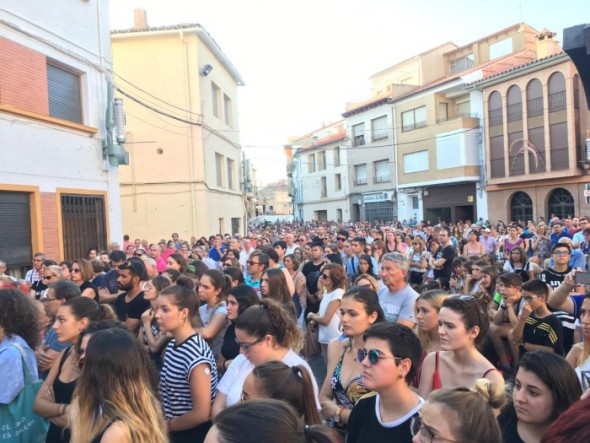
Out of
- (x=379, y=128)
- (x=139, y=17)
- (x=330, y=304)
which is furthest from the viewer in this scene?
(x=379, y=128)

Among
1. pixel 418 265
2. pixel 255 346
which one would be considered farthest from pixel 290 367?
pixel 418 265

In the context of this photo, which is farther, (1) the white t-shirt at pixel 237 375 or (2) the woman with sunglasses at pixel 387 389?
(1) the white t-shirt at pixel 237 375

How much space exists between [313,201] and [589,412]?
4564 cm

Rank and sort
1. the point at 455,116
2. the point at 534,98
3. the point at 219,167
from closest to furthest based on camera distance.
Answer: the point at 219,167 < the point at 534,98 < the point at 455,116

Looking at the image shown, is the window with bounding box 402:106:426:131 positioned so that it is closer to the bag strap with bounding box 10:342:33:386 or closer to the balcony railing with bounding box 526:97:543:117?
the balcony railing with bounding box 526:97:543:117

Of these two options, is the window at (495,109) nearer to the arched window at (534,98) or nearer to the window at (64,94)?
the arched window at (534,98)

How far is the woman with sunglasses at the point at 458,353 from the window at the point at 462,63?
34.0 meters

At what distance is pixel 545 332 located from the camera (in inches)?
179

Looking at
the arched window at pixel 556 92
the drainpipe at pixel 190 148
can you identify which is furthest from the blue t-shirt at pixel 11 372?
the arched window at pixel 556 92

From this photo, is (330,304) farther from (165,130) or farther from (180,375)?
(165,130)

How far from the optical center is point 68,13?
36.8 ft

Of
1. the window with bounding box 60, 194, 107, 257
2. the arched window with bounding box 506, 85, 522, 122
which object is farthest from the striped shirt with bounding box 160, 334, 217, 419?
the arched window with bounding box 506, 85, 522, 122

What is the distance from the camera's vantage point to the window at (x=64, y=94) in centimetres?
1089

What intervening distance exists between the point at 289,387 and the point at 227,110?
22.4 metres
